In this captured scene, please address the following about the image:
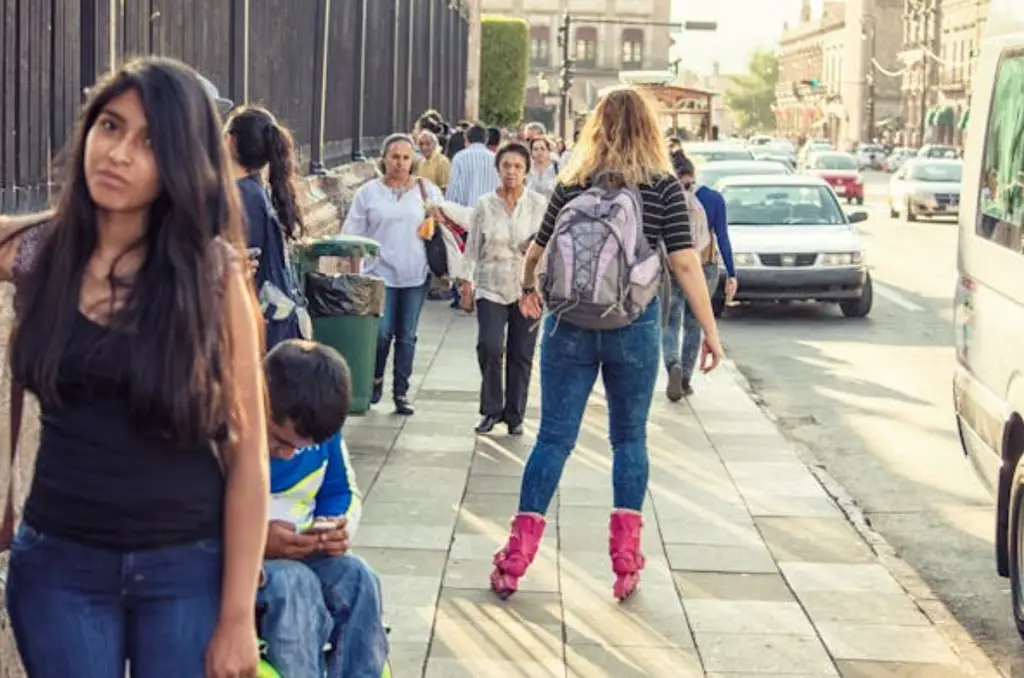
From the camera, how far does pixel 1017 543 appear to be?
6484 millimetres

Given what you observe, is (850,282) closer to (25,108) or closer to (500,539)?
(500,539)

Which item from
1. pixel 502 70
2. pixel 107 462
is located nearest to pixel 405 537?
pixel 107 462

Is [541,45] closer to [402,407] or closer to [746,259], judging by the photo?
[746,259]

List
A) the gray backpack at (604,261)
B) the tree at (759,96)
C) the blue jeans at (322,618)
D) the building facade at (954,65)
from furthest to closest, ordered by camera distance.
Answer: the tree at (759,96) → the building facade at (954,65) → the gray backpack at (604,261) → the blue jeans at (322,618)

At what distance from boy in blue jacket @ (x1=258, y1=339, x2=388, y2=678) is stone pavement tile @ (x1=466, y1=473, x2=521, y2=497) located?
15.1ft

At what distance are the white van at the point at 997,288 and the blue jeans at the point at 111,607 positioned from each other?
159 inches

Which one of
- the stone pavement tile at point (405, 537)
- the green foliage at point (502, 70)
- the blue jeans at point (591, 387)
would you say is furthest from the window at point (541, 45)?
the blue jeans at point (591, 387)

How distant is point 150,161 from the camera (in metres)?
3.12

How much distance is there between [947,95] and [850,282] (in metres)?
84.5

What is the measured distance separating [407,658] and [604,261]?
1.55 m

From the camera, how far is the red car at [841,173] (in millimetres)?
48562

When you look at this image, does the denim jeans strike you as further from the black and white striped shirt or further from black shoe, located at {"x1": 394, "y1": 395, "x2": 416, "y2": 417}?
the black and white striped shirt

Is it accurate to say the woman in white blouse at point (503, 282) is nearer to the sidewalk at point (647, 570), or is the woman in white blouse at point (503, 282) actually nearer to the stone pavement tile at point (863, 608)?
the sidewalk at point (647, 570)

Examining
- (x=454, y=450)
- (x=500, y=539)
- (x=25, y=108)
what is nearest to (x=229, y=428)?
(x=25, y=108)
